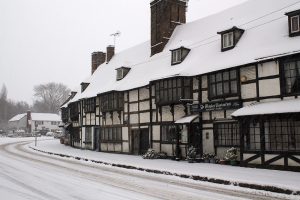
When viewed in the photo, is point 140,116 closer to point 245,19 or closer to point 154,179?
point 245,19

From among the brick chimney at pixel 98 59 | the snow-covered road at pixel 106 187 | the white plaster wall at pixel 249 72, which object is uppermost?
the brick chimney at pixel 98 59

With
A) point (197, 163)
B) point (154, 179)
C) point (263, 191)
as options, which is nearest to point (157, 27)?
point (197, 163)

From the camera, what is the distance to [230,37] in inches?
826

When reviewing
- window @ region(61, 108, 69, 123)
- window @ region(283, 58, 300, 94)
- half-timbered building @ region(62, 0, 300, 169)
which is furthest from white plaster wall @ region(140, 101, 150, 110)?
window @ region(61, 108, 69, 123)

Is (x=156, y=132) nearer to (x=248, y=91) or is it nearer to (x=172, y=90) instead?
(x=172, y=90)

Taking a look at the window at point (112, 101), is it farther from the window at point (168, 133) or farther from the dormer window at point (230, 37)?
the dormer window at point (230, 37)

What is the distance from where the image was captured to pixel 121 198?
33.7 ft

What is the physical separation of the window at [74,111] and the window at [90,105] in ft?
13.5

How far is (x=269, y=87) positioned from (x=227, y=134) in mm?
3868

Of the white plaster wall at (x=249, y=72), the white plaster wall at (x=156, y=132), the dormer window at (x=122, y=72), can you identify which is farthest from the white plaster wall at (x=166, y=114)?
the dormer window at (x=122, y=72)

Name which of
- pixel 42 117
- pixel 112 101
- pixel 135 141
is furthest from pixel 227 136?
pixel 42 117

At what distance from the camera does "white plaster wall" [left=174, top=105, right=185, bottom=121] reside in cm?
2277

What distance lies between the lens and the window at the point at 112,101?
29.7m

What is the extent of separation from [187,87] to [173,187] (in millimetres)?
10885
